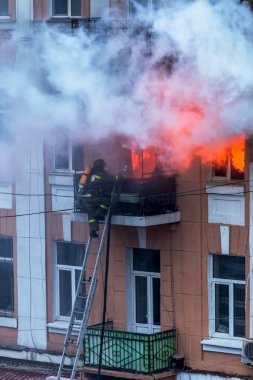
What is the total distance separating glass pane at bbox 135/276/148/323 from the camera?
26.9 m

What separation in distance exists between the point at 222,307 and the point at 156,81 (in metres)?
4.57

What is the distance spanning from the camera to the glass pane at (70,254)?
27.6m

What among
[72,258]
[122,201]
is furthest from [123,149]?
[72,258]

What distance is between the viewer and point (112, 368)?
85.7 ft

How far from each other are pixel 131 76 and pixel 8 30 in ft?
12.0

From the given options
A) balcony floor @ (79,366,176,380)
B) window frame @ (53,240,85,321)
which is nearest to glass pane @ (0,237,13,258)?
window frame @ (53,240,85,321)

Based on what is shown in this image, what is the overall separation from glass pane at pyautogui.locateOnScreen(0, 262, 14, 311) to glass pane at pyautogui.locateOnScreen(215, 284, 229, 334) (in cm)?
485

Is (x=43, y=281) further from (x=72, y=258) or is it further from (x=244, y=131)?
(x=244, y=131)

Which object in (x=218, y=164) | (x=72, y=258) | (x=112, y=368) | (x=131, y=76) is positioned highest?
(x=131, y=76)

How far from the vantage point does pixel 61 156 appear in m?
27.5

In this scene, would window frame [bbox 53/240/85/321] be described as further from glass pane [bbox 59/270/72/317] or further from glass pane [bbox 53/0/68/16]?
glass pane [bbox 53/0/68/16]

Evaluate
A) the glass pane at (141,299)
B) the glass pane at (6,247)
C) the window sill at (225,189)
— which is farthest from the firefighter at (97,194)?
the glass pane at (6,247)

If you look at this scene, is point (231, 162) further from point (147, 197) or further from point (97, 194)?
point (97, 194)

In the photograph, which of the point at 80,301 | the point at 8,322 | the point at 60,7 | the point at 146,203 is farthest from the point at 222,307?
the point at 60,7
